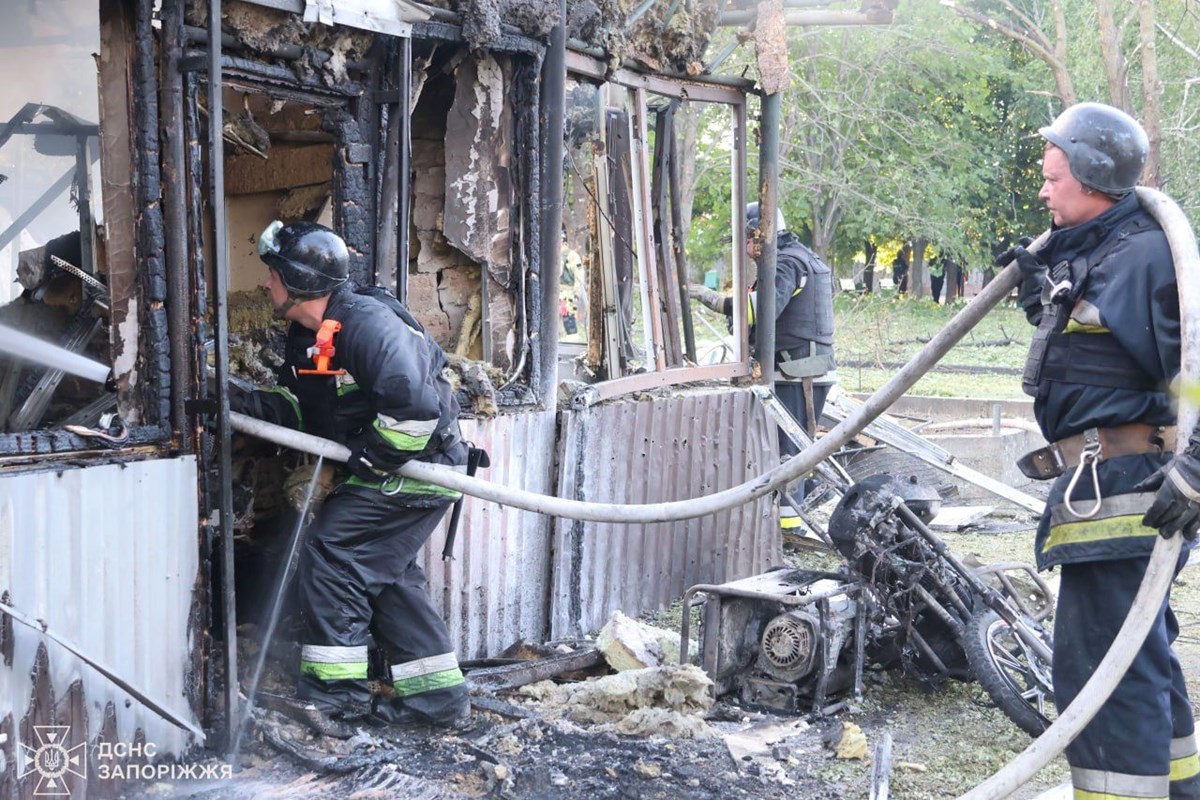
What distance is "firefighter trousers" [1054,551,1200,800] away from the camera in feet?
12.1

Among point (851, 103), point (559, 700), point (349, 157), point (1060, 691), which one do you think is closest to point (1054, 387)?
point (1060, 691)

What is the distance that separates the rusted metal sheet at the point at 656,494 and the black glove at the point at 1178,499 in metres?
3.47

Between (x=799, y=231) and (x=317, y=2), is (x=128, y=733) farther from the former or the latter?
(x=799, y=231)

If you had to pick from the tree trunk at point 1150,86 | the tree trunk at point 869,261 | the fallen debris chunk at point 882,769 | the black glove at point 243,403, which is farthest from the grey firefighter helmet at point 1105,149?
the tree trunk at point 869,261

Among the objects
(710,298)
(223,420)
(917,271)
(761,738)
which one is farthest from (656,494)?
(917,271)

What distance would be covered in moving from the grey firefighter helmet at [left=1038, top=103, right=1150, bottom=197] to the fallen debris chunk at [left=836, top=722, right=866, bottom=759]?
2.50m

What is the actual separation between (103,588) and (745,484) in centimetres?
242

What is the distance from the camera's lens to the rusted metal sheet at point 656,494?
6.58 metres

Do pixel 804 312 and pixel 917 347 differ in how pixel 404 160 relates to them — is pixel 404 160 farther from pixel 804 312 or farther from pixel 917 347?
pixel 917 347

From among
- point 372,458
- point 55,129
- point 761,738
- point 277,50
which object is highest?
point 277,50

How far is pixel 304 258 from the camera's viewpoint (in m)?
4.64

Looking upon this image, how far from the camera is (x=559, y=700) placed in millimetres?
5484

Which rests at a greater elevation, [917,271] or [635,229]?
[917,271]

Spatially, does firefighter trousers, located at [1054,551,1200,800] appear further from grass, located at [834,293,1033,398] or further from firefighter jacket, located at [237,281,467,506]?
grass, located at [834,293,1033,398]
